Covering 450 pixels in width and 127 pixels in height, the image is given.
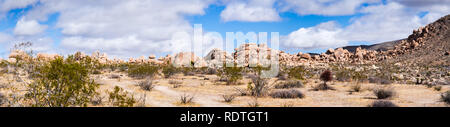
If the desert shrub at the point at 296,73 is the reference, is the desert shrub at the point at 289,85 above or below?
below

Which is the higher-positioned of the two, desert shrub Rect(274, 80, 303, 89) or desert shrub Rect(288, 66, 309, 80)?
desert shrub Rect(288, 66, 309, 80)

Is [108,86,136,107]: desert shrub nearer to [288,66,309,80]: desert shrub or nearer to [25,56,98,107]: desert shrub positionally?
[25,56,98,107]: desert shrub

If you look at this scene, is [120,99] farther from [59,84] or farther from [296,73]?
[296,73]

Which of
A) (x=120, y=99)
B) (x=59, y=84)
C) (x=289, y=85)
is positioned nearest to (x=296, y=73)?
(x=289, y=85)

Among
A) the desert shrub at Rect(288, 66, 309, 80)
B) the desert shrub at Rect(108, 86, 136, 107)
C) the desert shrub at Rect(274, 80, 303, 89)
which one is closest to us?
the desert shrub at Rect(108, 86, 136, 107)

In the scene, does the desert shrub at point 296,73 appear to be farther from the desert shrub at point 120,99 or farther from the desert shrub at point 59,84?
the desert shrub at point 59,84

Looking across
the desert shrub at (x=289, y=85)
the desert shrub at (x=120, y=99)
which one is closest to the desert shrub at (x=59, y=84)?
the desert shrub at (x=120, y=99)

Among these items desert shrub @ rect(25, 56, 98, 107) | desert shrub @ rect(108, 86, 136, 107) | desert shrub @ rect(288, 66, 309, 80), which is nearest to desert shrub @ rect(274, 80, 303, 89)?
desert shrub @ rect(288, 66, 309, 80)

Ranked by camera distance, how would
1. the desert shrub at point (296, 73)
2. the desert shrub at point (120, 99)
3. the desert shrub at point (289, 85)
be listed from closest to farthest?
the desert shrub at point (120, 99)
the desert shrub at point (289, 85)
the desert shrub at point (296, 73)

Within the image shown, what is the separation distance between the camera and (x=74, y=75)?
9.29m

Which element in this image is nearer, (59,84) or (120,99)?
(59,84)
